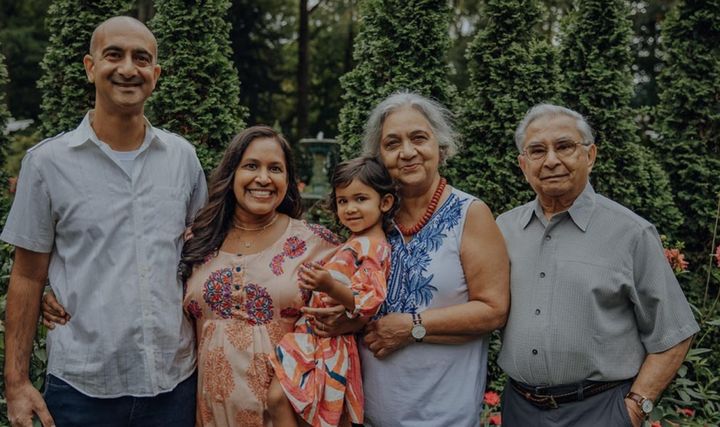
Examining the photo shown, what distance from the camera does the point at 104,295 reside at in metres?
2.21

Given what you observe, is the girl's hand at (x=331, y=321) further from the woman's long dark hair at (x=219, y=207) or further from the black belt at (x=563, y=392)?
the black belt at (x=563, y=392)

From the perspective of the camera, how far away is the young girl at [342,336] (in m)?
2.30

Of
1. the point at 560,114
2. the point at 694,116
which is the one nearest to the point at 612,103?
the point at 694,116

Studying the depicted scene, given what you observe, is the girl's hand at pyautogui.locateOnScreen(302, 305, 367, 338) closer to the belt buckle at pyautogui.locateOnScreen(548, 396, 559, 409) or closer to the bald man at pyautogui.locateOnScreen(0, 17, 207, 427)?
the bald man at pyautogui.locateOnScreen(0, 17, 207, 427)

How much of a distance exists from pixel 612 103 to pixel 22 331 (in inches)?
185

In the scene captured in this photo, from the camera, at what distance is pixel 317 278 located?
7.11ft

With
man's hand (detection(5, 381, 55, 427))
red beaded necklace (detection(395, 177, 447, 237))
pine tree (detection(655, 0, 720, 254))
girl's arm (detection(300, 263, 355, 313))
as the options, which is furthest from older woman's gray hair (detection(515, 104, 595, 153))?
A: pine tree (detection(655, 0, 720, 254))

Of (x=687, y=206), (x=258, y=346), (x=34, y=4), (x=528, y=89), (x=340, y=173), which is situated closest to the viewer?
(x=258, y=346)

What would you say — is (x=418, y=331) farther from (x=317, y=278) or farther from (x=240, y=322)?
(x=240, y=322)

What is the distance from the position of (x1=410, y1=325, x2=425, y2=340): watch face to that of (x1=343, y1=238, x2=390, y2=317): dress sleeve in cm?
17

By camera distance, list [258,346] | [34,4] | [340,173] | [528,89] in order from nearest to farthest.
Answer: [258,346] → [340,173] → [528,89] → [34,4]

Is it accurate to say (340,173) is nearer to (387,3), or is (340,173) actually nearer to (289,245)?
(289,245)

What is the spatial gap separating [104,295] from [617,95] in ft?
14.7

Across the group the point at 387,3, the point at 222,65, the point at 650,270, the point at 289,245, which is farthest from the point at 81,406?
the point at 387,3
